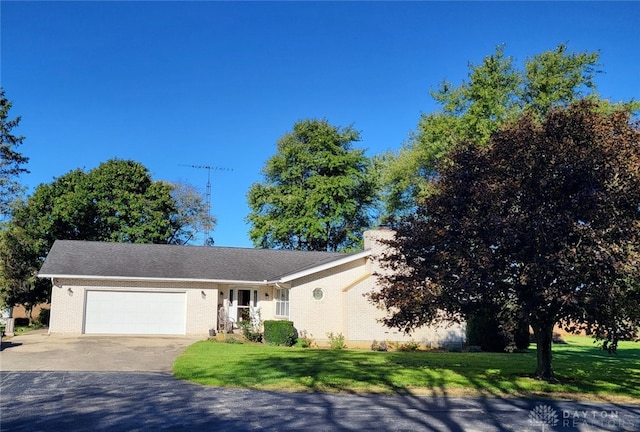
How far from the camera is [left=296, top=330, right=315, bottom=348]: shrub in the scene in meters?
22.8

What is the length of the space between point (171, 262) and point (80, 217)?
455 inches

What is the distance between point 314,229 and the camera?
4128 cm

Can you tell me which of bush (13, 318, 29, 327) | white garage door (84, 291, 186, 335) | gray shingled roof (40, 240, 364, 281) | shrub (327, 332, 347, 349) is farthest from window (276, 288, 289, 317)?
bush (13, 318, 29, 327)

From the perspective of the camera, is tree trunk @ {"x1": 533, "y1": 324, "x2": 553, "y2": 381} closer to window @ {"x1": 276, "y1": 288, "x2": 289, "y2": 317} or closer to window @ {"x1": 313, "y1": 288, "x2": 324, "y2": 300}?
window @ {"x1": 313, "y1": 288, "x2": 324, "y2": 300}

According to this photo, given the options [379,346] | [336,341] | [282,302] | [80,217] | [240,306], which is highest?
[80,217]

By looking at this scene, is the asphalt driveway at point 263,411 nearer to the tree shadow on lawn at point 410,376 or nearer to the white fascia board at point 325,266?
the tree shadow on lawn at point 410,376

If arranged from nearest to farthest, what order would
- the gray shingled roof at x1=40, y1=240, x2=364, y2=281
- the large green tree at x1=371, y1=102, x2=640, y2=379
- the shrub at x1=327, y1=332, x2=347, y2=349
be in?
1. the large green tree at x1=371, y1=102, x2=640, y2=379
2. the shrub at x1=327, y1=332, x2=347, y2=349
3. the gray shingled roof at x1=40, y1=240, x2=364, y2=281

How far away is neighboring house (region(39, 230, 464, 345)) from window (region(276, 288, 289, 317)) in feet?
0.16

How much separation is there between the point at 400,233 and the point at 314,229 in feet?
91.0

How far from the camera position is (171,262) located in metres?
27.2

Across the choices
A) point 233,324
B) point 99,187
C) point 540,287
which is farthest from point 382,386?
point 99,187

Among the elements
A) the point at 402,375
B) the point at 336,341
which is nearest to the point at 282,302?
the point at 336,341

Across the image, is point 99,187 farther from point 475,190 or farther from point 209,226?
point 475,190

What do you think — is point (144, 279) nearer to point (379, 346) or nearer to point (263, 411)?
point (379, 346)
